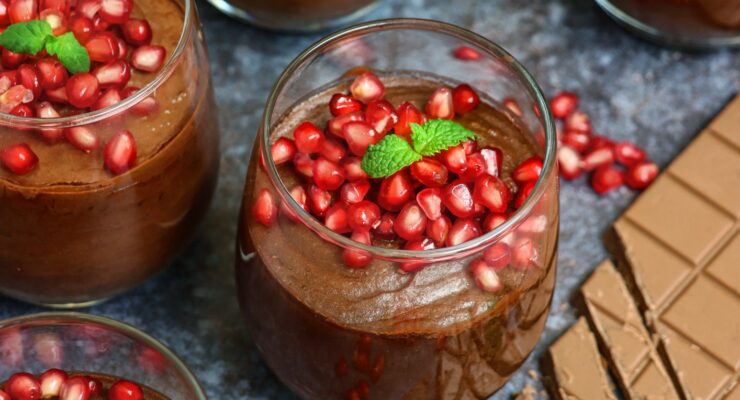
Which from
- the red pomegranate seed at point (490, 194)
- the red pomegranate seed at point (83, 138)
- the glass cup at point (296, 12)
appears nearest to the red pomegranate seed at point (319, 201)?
the red pomegranate seed at point (490, 194)

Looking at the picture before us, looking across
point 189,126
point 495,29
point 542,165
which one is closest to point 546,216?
point 542,165

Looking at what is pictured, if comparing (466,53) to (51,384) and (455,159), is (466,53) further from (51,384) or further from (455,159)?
(51,384)

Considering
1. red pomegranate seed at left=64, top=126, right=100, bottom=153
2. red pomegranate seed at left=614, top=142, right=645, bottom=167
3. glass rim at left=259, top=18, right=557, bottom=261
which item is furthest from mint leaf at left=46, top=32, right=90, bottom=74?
red pomegranate seed at left=614, top=142, right=645, bottom=167

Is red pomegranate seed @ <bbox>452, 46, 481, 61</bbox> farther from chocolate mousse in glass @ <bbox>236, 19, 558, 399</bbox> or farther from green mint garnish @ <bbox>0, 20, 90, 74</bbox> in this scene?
green mint garnish @ <bbox>0, 20, 90, 74</bbox>

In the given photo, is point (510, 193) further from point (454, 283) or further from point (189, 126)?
point (189, 126)

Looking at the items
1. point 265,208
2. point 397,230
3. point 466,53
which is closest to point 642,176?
point 466,53
